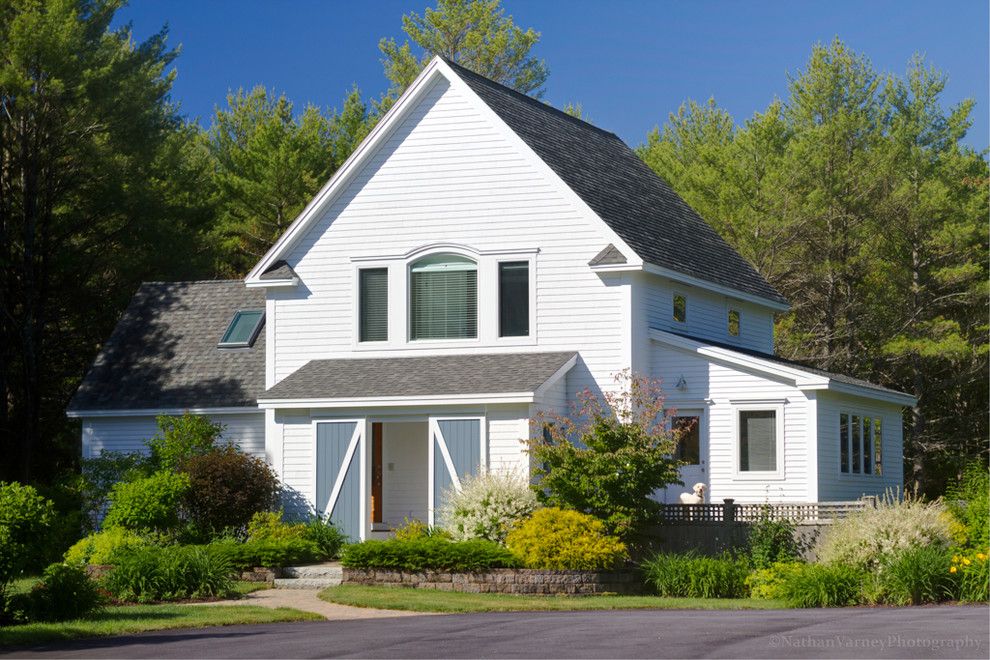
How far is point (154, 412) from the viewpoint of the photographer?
3528cm

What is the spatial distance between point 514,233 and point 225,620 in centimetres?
1369

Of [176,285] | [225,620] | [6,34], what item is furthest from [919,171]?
[225,620]

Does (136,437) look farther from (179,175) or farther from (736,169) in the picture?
(736,169)

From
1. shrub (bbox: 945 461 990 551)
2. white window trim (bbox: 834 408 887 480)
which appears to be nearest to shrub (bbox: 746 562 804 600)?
shrub (bbox: 945 461 990 551)

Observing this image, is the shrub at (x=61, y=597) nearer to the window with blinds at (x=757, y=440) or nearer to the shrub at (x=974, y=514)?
the shrub at (x=974, y=514)

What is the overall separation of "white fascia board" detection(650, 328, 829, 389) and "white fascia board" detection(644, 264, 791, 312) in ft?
4.30

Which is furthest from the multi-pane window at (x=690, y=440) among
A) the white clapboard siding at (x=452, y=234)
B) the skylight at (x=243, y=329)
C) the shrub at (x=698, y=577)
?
the skylight at (x=243, y=329)

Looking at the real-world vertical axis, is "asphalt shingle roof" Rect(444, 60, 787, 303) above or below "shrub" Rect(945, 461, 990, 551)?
above

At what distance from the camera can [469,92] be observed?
107 feet

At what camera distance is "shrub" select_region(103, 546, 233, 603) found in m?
24.4

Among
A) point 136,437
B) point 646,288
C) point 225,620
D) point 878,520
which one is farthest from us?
point 136,437

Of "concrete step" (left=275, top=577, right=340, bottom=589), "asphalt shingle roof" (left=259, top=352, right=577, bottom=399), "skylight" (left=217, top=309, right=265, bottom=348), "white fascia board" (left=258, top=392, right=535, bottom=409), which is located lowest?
"concrete step" (left=275, top=577, right=340, bottom=589)

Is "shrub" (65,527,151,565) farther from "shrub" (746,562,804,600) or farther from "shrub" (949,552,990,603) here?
"shrub" (949,552,990,603)

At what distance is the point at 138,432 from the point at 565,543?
556 inches
